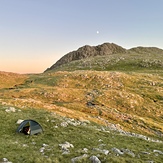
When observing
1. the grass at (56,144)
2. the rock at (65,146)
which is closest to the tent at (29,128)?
the grass at (56,144)

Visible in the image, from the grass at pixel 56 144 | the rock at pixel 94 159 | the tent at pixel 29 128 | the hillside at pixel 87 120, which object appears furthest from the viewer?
the tent at pixel 29 128

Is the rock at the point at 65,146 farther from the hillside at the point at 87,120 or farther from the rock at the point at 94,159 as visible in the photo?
the rock at the point at 94,159

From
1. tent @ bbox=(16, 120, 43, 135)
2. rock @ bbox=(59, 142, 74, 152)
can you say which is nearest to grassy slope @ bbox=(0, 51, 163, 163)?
rock @ bbox=(59, 142, 74, 152)

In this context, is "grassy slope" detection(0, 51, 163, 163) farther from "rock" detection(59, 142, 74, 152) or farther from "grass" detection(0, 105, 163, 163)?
"rock" detection(59, 142, 74, 152)

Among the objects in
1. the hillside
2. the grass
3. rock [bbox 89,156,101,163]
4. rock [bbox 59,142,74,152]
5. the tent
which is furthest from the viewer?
the tent

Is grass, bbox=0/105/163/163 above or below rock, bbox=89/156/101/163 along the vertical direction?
below

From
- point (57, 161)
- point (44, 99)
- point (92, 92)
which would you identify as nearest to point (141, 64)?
point (92, 92)

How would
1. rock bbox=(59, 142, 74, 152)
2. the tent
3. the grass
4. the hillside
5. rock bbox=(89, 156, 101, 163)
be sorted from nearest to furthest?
rock bbox=(89, 156, 101, 163)
the grass
the hillside
rock bbox=(59, 142, 74, 152)
the tent

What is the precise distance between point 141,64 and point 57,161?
119 meters

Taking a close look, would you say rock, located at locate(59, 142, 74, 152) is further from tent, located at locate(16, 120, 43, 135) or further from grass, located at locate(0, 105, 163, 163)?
tent, located at locate(16, 120, 43, 135)

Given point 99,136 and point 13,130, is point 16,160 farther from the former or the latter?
point 99,136

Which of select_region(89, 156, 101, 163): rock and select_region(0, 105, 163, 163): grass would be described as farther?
select_region(0, 105, 163, 163): grass

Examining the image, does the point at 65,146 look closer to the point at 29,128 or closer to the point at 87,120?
the point at 29,128

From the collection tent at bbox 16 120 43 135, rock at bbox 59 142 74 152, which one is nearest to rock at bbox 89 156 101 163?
rock at bbox 59 142 74 152
